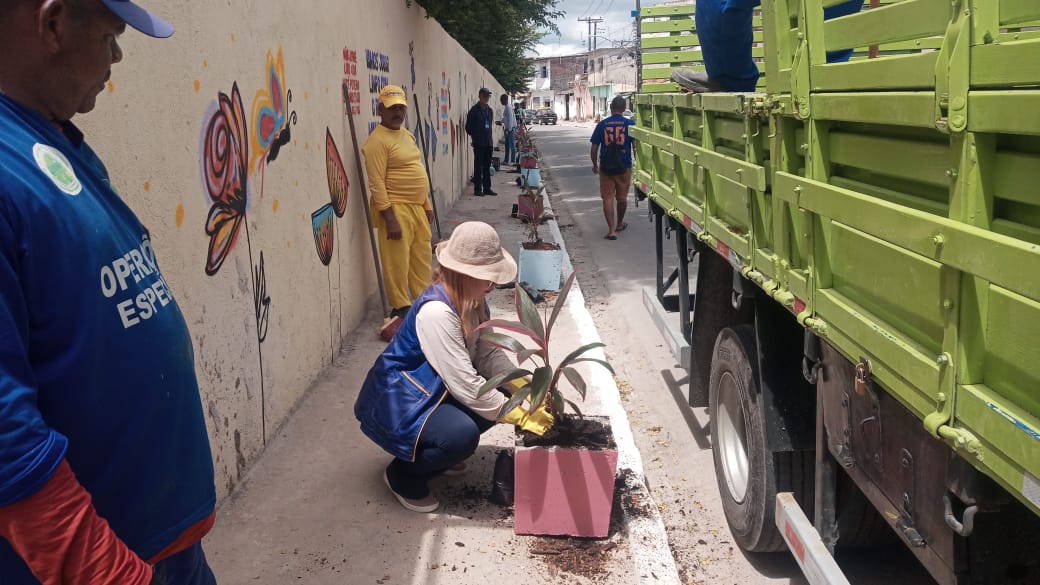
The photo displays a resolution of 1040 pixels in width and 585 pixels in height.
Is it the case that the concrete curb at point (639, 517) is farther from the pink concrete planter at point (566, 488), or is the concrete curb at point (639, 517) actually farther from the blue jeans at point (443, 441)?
the blue jeans at point (443, 441)

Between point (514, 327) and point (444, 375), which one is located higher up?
point (514, 327)

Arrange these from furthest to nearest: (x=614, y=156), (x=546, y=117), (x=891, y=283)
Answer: (x=546, y=117), (x=614, y=156), (x=891, y=283)

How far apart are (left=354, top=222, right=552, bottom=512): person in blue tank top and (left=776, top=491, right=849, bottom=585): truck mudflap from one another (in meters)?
1.13

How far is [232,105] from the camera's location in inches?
157

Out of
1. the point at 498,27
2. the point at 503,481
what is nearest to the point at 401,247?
the point at 503,481

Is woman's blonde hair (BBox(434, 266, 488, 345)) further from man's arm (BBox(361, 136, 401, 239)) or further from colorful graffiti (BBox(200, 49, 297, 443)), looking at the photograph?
man's arm (BBox(361, 136, 401, 239))

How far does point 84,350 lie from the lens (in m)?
1.49

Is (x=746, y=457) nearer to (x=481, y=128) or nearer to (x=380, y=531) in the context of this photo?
(x=380, y=531)

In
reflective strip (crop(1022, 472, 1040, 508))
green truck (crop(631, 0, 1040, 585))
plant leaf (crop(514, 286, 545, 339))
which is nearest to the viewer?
reflective strip (crop(1022, 472, 1040, 508))

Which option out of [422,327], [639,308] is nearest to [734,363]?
[422,327]

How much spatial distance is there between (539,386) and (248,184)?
186 cm

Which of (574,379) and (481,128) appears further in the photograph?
(481,128)

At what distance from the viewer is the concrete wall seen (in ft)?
10.4

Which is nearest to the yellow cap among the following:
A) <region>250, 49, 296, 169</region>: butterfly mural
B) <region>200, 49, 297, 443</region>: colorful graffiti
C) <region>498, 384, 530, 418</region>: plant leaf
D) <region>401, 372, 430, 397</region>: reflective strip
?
<region>250, 49, 296, 169</region>: butterfly mural
